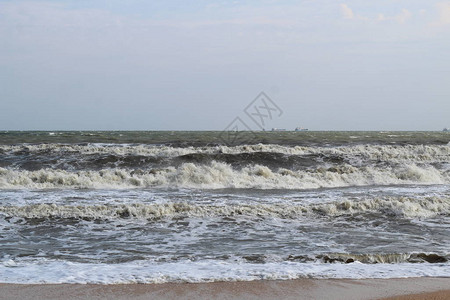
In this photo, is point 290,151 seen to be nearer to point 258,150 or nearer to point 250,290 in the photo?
point 258,150

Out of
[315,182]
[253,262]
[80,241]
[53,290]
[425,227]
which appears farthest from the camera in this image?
[315,182]

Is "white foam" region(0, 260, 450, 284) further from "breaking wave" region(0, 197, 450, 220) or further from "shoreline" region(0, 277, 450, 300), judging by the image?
"breaking wave" region(0, 197, 450, 220)

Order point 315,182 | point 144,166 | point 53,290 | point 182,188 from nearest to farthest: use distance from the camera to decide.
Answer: point 53,290 < point 182,188 < point 315,182 < point 144,166

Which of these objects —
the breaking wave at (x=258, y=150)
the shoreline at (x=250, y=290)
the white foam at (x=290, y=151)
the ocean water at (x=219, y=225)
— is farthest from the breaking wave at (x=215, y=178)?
the shoreline at (x=250, y=290)

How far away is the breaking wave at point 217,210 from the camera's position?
10016mm

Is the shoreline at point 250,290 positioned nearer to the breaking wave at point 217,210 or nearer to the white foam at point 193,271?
the white foam at point 193,271

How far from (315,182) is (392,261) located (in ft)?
32.7

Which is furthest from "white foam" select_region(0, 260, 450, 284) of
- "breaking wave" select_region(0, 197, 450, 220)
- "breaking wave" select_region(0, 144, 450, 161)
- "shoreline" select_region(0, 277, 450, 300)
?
"breaking wave" select_region(0, 144, 450, 161)

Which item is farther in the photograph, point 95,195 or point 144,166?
point 144,166

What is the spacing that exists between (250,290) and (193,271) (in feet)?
3.37

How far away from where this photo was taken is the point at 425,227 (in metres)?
9.04

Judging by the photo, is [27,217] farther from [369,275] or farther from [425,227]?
[425,227]

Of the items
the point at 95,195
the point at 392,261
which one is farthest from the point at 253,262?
the point at 95,195

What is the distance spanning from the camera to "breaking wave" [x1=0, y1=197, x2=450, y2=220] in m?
10.0
